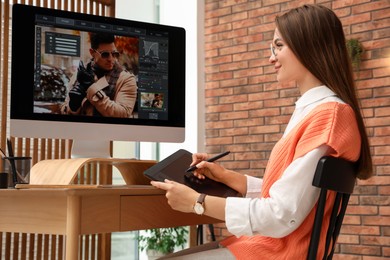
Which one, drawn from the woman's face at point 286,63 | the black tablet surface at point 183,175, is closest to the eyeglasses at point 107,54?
the black tablet surface at point 183,175

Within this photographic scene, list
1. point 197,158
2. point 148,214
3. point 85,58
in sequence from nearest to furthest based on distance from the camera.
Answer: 1. point 148,214
2. point 197,158
3. point 85,58

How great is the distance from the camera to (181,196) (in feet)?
5.56

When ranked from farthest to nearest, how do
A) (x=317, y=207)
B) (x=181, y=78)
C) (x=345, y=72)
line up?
1. (x=181, y=78)
2. (x=345, y=72)
3. (x=317, y=207)

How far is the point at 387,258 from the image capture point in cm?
402

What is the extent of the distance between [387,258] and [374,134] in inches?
33.9

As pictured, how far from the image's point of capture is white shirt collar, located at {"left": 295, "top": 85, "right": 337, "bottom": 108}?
65.9 inches

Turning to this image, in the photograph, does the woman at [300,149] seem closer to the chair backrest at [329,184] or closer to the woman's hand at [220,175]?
the chair backrest at [329,184]

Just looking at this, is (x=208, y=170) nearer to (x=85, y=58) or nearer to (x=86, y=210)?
(x=86, y=210)

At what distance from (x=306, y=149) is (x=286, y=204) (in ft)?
0.50

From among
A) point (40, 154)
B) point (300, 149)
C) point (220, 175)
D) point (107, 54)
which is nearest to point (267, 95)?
point (40, 154)

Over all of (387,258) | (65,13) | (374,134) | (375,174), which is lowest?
(387,258)

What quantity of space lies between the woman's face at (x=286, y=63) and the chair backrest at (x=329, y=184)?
32cm

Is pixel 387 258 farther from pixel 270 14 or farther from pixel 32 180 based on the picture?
pixel 32 180

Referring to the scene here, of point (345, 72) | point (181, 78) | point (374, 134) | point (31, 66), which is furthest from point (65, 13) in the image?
point (374, 134)
